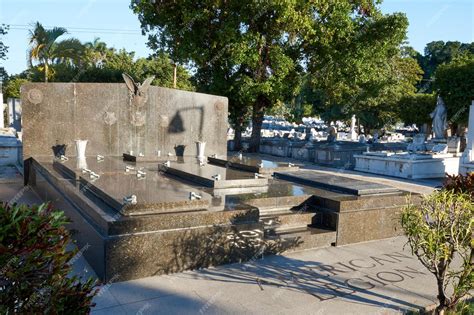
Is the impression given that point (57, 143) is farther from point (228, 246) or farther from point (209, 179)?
point (228, 246)

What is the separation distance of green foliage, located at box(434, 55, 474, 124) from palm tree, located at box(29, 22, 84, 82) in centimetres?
2571

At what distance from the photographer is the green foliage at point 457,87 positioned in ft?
76.5

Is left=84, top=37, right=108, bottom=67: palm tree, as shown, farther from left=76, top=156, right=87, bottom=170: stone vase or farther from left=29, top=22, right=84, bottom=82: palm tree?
left=76, top=156, right=87, bottom=170: stone vase

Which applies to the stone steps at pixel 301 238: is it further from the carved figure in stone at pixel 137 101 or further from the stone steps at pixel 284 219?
the carved figure in stone at pixel 137 101

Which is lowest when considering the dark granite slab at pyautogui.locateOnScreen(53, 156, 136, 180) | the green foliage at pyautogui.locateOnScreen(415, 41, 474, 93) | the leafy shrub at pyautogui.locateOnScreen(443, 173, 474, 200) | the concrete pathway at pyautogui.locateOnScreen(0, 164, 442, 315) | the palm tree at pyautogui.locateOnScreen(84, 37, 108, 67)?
the concrete pathway at pyautogui.locateOnScreen(0, 164, 442, 315)

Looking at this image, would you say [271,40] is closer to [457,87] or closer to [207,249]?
[457,87]

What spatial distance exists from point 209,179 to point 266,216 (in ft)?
4.85

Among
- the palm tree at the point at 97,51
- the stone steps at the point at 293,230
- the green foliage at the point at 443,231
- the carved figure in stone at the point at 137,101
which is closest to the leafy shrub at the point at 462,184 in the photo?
the stone steps at the point at 293,230

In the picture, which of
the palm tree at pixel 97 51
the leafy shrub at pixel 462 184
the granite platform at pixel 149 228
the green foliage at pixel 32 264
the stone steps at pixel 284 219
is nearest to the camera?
the green foliage at pixel 32 264

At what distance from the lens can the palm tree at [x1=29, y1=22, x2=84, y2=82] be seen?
90.7ft

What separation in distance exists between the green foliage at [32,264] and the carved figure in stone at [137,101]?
1002 cm

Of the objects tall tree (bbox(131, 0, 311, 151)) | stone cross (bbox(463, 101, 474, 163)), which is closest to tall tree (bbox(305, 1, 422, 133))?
tall tree (bbox(131, 0, 311, 151))

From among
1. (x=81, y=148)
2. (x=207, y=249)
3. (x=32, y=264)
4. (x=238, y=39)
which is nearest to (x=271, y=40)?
(x=238, y=39)

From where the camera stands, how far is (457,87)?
2383cm
